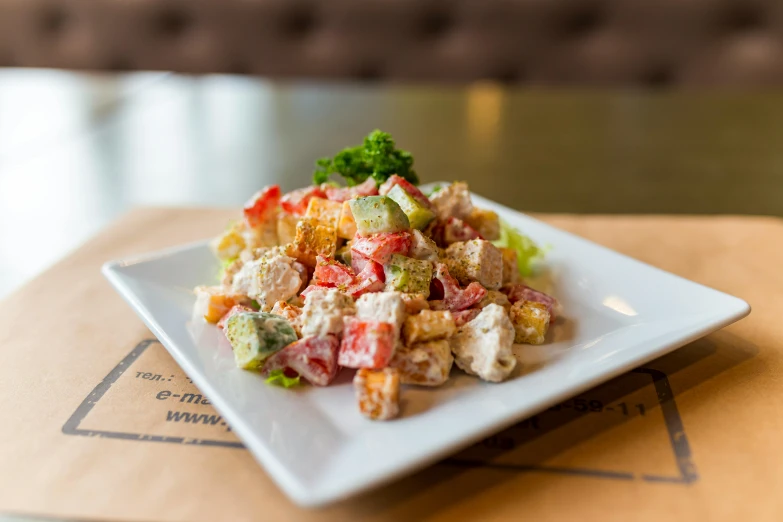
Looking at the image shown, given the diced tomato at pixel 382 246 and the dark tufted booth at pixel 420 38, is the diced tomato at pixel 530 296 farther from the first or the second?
the dark tufted booth at pixel 420 38

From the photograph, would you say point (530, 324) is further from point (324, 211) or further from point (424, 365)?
point (324, 211)

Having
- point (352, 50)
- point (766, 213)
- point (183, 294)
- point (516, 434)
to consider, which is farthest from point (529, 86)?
point (516, 434)

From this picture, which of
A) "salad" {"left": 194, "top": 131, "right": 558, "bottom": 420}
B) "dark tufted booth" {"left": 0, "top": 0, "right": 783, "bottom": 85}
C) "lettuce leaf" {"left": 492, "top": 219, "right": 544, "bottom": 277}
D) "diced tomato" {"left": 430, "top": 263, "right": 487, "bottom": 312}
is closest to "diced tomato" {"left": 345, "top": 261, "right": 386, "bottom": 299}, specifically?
"salad" {"left": 194, "top": 131, "right": 558, "bottom": 420}

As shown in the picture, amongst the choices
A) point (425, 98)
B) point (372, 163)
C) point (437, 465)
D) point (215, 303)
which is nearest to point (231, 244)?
point (215, 303)

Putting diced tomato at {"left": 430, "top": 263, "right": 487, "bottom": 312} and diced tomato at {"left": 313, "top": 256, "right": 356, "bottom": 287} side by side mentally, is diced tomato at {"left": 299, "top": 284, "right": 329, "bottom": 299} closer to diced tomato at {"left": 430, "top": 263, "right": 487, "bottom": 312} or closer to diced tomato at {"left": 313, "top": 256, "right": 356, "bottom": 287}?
diced tomato at {"left": 313, "top": 256, "right": 356, "bottom": 287}

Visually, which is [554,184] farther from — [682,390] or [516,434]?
[516,434]

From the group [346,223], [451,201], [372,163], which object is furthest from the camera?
[372,163]
